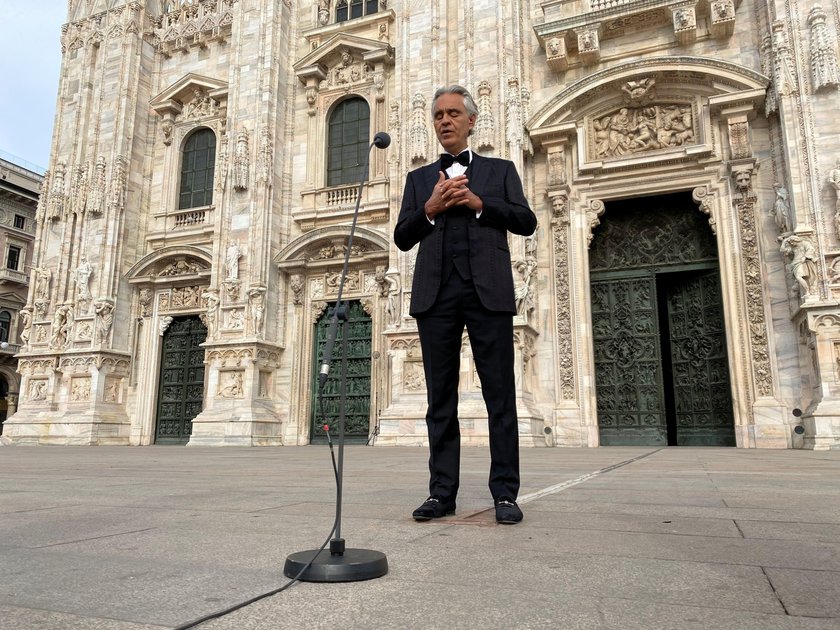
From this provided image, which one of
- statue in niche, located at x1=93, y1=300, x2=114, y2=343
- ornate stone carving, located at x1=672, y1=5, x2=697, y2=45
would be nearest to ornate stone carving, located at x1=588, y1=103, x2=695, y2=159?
ornate stone carving, located at x1=672, y1=5, x2=697, y2=45

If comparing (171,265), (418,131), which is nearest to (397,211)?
(418,131)

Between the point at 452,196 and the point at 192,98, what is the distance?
730 inches

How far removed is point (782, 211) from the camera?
12.5m

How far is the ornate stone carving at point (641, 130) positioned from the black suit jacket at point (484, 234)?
40.8 feet

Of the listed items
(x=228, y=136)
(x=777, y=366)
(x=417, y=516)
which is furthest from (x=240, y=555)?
(x=228, y=136)

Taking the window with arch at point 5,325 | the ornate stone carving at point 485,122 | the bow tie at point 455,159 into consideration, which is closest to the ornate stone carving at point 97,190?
the ornate stone carving at point 485,122

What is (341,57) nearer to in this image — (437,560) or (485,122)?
(485,122)

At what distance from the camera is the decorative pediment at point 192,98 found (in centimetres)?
1869

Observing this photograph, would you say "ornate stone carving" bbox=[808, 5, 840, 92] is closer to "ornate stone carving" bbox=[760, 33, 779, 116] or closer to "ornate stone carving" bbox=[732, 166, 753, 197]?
"ornate stone carving" bbox=[760, 33, 779, 116]

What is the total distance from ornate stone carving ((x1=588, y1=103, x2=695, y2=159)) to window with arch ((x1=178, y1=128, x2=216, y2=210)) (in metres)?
10.4

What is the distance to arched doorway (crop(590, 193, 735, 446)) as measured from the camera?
13.8 meters

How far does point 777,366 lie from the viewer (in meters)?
12.7

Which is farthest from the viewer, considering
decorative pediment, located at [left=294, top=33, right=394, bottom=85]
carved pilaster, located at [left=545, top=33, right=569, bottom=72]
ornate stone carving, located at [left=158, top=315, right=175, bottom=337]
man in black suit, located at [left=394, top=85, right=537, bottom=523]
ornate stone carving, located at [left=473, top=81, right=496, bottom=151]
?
ornate stone carving, located at [left=158, top=315, right=175, bottom=337]

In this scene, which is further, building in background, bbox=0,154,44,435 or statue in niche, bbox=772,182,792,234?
building in background, bbox=0,154,44,435
